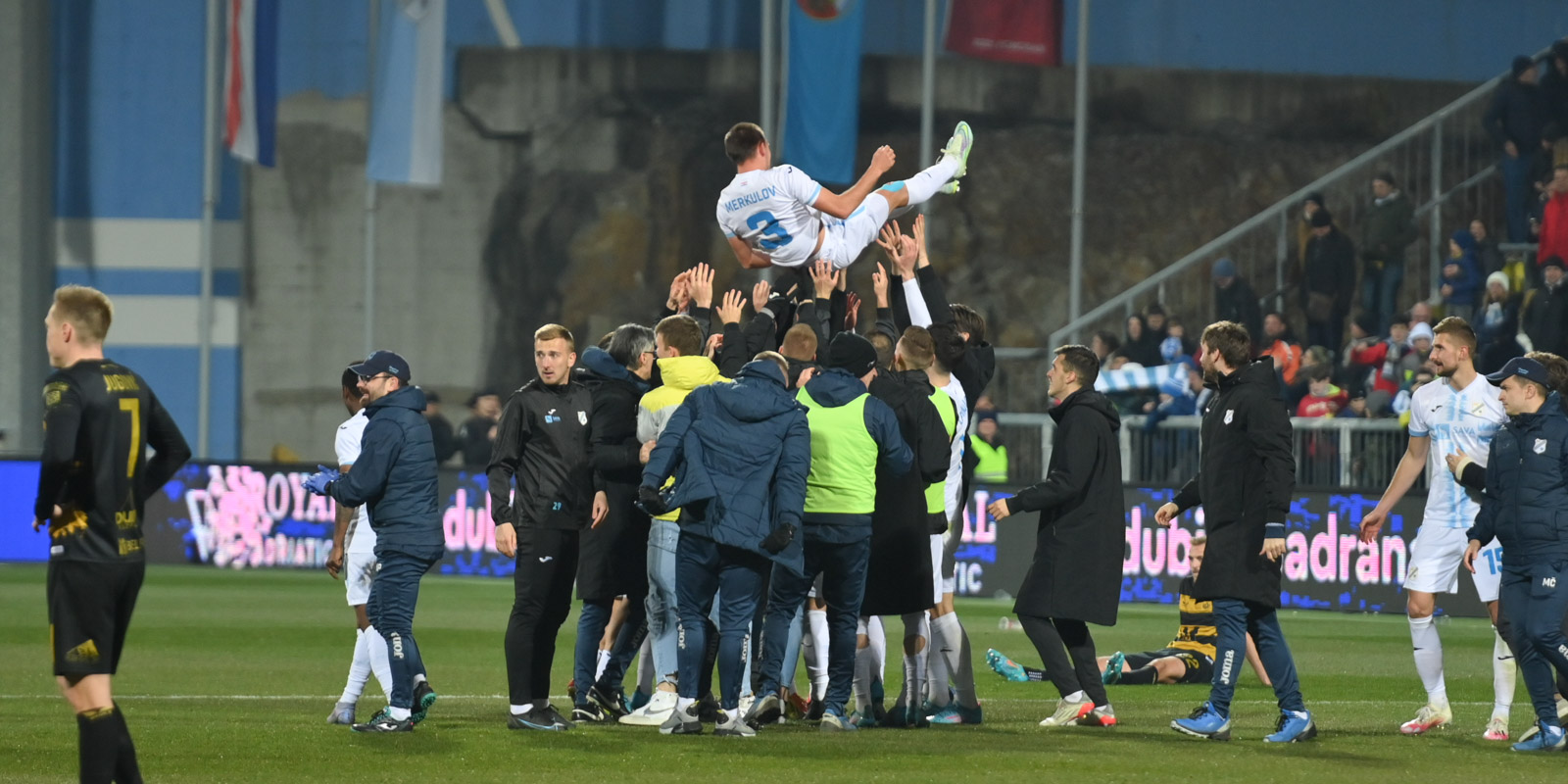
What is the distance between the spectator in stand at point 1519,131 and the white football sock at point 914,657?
16.5m

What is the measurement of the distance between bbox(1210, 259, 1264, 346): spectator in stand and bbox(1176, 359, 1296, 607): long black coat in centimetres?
1549

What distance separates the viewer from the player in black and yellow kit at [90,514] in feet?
24.8

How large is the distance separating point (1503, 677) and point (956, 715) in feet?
9.49

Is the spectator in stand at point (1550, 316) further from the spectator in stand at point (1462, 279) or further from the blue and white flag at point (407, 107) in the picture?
the blue and white flag at point (407, 107)

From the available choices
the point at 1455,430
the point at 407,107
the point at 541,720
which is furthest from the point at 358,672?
the point at 407,107

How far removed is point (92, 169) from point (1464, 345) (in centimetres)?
2807

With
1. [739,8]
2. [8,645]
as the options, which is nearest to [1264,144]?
[739,8]

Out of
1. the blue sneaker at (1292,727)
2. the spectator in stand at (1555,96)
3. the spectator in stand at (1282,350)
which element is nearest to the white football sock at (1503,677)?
the blue sneaker at (1292,727)

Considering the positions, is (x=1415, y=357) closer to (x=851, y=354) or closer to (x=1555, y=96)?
(x=1555, y=96)

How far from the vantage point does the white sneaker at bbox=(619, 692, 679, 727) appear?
10.8 metres

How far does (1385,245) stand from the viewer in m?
25.1

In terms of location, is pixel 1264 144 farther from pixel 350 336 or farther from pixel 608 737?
pixel 608 737

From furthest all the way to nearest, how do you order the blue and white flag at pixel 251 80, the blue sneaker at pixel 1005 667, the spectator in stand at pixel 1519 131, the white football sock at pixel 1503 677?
the blue and white flag at pixel 251 80
the spectator in stand at pixel 1519 131
the blue sneaker at pixel 1005 667
the white football sock at pixel 1503 677

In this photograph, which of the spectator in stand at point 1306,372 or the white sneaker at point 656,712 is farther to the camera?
the spectator in stand at point 1306,372
